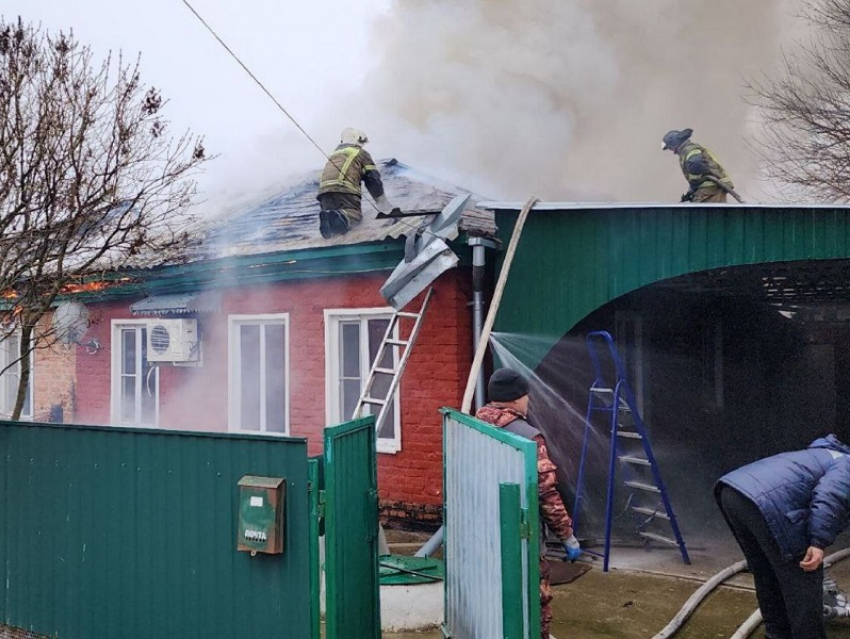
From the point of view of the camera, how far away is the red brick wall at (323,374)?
23.3 ft

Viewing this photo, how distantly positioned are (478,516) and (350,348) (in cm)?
449

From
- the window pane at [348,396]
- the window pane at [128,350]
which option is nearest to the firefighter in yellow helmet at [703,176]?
the window pane at [348,396]

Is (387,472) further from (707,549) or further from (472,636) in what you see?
(472,636)

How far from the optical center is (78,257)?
6293mm

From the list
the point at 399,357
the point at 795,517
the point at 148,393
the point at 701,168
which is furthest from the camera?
the point at 148,393

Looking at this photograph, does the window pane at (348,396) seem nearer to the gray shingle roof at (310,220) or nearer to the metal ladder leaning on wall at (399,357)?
the metal ladder leaning on wall at (399,357)

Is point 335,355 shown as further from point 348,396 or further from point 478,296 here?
point 478,296

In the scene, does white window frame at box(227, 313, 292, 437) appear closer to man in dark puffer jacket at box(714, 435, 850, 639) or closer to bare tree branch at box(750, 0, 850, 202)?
man in dark puffer jacket at box(714, 435, 850, 639)

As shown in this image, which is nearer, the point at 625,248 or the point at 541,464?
the point at 541,464

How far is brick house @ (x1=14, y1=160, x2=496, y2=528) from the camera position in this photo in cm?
718

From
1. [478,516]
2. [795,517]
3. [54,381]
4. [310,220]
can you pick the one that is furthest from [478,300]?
[54,381]

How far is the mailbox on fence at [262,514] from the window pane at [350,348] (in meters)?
4.10

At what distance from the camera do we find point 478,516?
3.68 meters

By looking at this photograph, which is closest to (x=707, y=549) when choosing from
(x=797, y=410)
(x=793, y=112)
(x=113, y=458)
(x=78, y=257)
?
(x=113, y=458)
